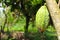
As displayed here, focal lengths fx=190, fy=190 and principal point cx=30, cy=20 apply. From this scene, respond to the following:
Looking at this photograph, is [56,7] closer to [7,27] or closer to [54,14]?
[54,14]

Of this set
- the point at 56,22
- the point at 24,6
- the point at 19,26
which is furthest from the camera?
the point at 19,26

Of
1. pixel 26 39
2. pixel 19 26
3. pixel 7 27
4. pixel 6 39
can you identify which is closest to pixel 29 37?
pixel 26 39

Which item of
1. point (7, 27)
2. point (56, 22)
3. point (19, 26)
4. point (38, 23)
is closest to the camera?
point (56, 22)

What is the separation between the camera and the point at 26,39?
4117mm

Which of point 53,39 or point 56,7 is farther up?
point 56,7

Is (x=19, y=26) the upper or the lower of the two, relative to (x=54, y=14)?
lower

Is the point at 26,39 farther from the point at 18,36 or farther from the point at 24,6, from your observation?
the point at 24,6

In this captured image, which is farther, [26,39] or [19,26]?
[19,26]

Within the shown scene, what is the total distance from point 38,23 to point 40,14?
1.8 inches

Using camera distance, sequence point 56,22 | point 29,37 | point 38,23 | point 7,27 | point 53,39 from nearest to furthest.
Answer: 1. point 56,22
2. point 38,23
3. point 53,39
4. point 29,37
5. point 7,27

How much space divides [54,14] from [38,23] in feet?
0.58

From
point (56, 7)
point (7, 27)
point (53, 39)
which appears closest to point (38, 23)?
point (56, 7)

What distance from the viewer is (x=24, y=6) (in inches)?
112

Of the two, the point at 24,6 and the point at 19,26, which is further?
the point at 19,26
